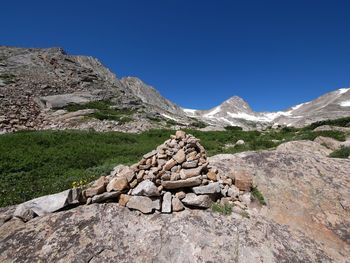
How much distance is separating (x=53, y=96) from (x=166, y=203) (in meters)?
36.2

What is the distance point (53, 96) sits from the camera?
37.3 meters

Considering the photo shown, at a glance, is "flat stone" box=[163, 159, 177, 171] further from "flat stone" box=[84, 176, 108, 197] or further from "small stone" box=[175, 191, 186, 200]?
"flat stone" box=[84, 176, 108, 197]

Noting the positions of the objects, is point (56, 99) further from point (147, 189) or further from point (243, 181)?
point (243, 181)

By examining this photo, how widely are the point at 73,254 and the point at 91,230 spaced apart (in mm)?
666

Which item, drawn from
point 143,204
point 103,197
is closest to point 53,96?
point 103,197

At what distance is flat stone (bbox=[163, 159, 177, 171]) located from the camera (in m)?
7.00

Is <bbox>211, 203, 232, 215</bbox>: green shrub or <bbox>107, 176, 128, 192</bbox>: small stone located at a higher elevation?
<bbox>107, 176, 128, 192</bbox>: small stone

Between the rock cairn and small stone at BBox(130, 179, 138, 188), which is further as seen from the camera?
small stone at BBox(130, 179, 138, 188)

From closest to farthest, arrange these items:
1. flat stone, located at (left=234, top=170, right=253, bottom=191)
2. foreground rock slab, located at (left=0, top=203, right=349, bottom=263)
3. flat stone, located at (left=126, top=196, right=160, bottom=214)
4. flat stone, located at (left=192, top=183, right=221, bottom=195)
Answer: foreground rock slab, located at (left=0, top=203, right=349, bottom=263) < flat stone, located at (left=126, top=196, right=160, bottom=214) < flat stone, located at (left=192, top=183, right=221, bottom=195) < flat stone, located at (left=234, top=170, right=253, bottom=191)

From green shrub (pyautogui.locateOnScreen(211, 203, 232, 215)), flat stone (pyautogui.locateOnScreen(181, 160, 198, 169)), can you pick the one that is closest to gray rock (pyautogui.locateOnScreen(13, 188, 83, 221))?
flat stone (pyautogui.locateOnScreen(181, 160, 198, 169))

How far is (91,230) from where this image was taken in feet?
18.6

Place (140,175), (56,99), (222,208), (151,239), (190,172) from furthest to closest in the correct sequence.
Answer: (56,99), (190,172), (140,175), (222,208), (151,239)

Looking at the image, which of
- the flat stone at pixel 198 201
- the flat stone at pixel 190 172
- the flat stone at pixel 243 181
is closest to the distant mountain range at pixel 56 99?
the flat stone at pixel 243 181

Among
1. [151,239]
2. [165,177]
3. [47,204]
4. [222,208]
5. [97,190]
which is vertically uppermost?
[165,177]
